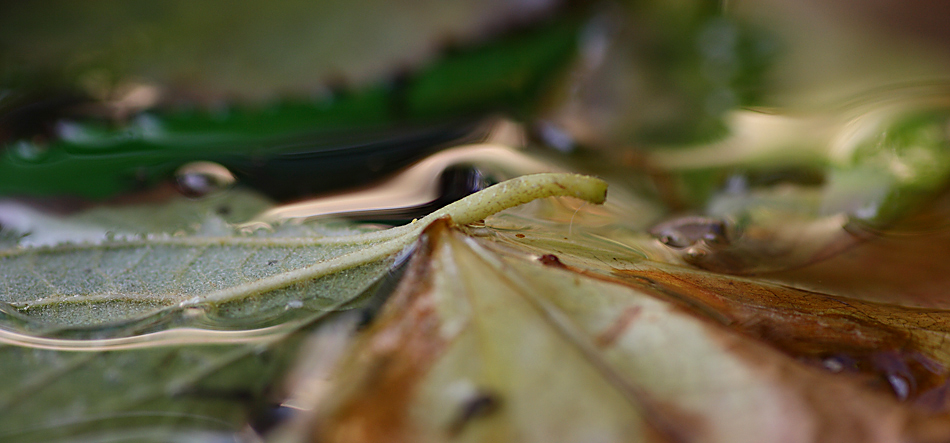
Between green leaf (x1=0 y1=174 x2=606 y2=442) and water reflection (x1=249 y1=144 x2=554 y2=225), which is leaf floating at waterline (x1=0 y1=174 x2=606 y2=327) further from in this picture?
water reflection (x1=249 y1=144 x2=554 y2=225)

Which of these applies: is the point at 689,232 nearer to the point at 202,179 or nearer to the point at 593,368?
the point at 593,368

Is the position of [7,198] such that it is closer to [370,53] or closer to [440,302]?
[370,53]

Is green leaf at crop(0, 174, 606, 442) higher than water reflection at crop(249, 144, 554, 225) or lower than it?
lower

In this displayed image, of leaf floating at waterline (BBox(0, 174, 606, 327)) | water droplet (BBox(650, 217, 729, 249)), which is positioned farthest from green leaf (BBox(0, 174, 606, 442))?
water droplet (BBox(650, 217, 729, 249))

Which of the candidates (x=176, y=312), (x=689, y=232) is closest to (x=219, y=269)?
(x=176, y=312)

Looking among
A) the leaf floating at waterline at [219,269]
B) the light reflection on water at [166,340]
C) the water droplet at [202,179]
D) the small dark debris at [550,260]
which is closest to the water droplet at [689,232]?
the leaf floating at waterline at [219,269]

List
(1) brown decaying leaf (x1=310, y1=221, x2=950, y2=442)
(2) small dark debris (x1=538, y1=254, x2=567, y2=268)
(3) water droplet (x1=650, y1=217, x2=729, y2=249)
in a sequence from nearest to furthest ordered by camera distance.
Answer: (1) brown decaying leaf (x1=310, y1=221, x2=950, y2=442) < (2) small dark debris (x1=538, y1=254, x2=567, y2=268) < (3) water droplet (x1=650, y1=217, x2=729, y2=249)

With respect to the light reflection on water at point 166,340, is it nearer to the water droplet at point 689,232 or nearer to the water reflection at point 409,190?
the water reflection at point 409,190
